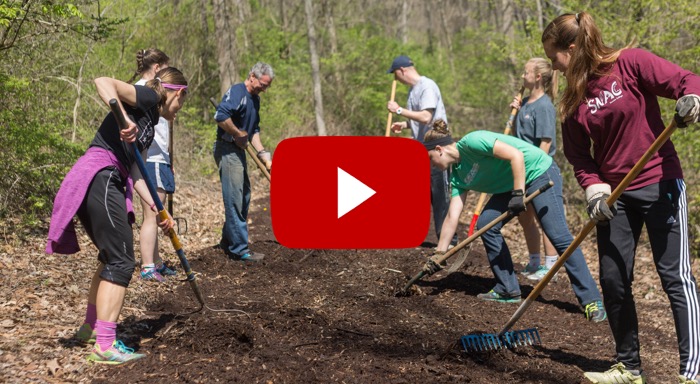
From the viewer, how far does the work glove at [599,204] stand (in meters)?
3.99

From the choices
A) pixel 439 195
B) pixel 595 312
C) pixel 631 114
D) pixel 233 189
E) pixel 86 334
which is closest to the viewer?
pixel 631 114

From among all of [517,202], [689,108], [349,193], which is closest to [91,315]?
[349,193]

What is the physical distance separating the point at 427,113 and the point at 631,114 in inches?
188

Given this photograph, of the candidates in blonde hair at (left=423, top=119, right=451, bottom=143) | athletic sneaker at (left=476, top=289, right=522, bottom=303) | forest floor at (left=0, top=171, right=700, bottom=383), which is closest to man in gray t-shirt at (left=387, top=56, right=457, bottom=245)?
forest floor at (left=0, top=171, right=700, bottom=383)

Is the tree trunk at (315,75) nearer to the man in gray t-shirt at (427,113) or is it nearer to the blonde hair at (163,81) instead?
the man in gray t-shirt at (427,113)

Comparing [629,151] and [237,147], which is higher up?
[629,151]

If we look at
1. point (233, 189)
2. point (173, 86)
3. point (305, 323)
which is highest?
point (173, 86)

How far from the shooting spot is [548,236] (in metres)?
6.08

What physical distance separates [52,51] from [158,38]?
21.1 ft

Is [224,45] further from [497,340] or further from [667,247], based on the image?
[667,247]

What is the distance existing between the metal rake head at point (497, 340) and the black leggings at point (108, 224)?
2287 millimetres

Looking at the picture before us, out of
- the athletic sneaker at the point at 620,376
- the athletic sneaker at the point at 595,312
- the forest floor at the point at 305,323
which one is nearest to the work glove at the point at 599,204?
the athletic sneaker at the point at 620,376

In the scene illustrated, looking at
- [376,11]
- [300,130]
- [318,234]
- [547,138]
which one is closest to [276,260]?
[318,234]

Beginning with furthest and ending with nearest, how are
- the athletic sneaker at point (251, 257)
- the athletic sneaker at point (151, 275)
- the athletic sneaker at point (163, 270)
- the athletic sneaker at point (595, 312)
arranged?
the athletic sneaker at point (251, 257) < the athletic sneaker at point (163, 270) < the athletic sneaker at point (151, 275) < the athletic sneaker at point (595, 312)
